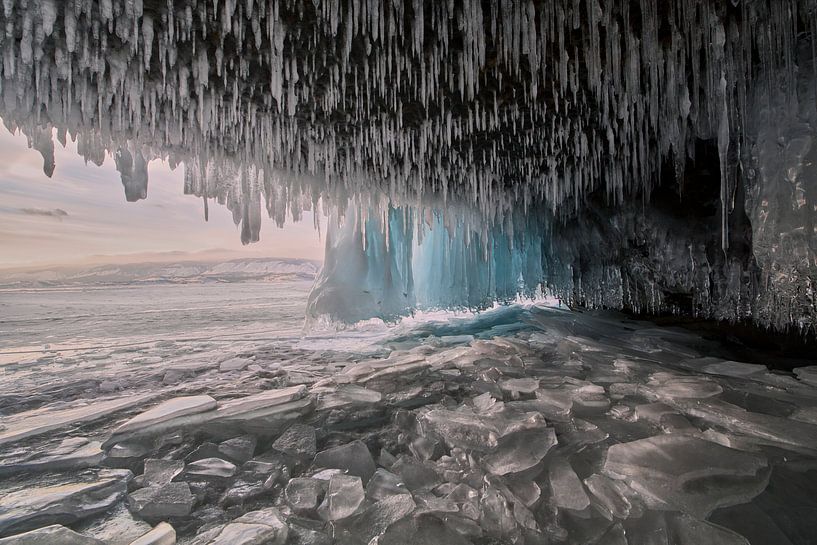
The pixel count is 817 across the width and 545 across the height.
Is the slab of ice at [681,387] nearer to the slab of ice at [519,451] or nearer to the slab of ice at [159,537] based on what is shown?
the slab of ice at [519,451]

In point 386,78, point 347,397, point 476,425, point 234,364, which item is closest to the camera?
point 476,425

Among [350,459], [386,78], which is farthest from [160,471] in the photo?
[386,78]

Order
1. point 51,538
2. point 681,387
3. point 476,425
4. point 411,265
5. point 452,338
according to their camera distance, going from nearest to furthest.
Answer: point 51,538
point 476,425
point 681,387
point 452,338
point 411,265

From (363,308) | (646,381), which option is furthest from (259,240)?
(646,381)

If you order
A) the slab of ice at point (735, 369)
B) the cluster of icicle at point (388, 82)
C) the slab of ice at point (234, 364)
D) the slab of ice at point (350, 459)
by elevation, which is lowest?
the slab of ice at point (234, 364)

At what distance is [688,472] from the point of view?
154 cm

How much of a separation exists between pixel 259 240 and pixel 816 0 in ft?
21.6

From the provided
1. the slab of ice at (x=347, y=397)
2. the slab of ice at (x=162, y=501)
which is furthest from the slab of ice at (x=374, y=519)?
the slab of ice at (x=347, y=397)

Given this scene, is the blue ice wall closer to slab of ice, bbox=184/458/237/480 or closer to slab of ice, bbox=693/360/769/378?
slab of ice, bbox=693/360/769/378

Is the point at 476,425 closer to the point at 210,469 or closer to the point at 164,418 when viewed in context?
the point at 210,469

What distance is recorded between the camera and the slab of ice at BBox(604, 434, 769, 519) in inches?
56.4

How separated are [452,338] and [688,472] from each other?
441cm

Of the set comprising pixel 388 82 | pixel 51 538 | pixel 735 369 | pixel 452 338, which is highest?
pixel 388 82

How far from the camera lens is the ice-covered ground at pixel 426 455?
1385mm
